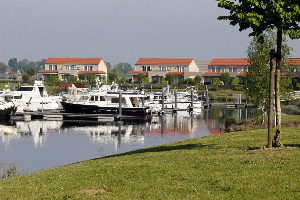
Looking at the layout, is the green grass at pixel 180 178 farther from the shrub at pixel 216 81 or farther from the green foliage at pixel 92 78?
the green foliage at pixel 92 78

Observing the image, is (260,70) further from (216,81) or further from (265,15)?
(216,81)

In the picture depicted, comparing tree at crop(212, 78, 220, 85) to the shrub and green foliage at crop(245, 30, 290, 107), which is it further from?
green foliage at crop(245, 30, 290, 107)

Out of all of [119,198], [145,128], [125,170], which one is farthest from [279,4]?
[145,128]

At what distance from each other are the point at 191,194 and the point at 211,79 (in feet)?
404

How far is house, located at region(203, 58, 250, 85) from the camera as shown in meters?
134

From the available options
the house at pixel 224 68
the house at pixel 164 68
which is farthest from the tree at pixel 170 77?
the house at pixel 224 68

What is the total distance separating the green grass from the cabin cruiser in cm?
4229

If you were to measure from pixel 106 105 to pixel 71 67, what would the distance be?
8381cm

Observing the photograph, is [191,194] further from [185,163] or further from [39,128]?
[39,128]

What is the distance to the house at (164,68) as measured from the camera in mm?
138250

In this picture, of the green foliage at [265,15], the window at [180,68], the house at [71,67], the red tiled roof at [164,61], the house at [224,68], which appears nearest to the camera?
the green foliage at [265,15]

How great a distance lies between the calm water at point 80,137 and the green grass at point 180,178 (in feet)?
39.9

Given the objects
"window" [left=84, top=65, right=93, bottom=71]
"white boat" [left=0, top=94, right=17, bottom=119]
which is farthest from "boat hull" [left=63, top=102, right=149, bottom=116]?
"window" [left=84, top=65, right=93, bottom=71]

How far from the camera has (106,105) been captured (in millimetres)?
63188
